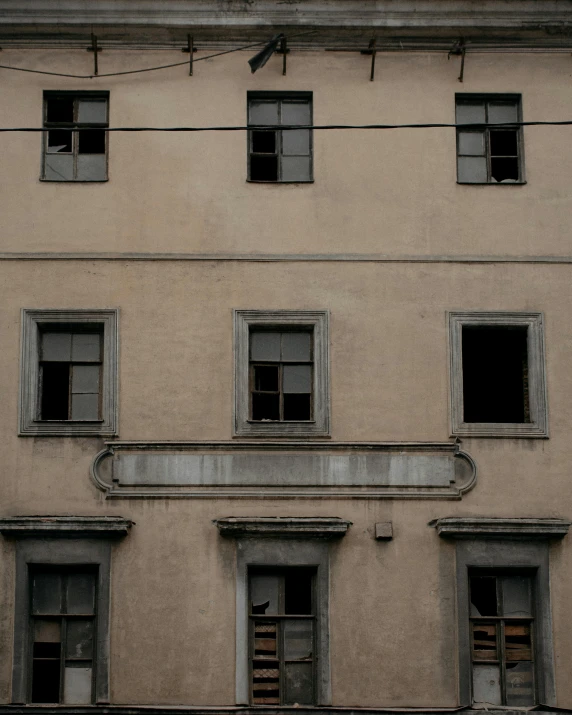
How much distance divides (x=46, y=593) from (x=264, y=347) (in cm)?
483

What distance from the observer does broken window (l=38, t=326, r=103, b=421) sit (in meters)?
20.0

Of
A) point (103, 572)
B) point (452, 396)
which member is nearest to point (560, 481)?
point (452, 396)

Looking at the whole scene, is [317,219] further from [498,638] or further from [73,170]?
[498,638]

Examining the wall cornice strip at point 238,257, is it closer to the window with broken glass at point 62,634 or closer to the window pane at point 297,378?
the window pane at point 297,378

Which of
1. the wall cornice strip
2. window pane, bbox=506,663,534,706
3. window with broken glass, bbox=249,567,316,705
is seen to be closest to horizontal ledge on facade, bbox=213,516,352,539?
window with broken glass, bbox=249,567,316,705

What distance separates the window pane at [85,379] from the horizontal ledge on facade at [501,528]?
18.0 ft

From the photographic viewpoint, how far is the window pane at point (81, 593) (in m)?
19.2

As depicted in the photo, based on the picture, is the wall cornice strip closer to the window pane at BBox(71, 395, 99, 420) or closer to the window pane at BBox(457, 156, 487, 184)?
the window pane at BBox(457, 156, 487, 184)

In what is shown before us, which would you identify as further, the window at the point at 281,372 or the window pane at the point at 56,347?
the window pane at the point at 56,347

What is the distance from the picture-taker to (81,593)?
19281mm

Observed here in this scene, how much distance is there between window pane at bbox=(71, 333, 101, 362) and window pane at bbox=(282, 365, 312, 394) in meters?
2.84

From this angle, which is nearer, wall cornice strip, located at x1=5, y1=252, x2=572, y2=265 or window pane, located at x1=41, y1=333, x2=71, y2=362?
window pane, located at x1=41, y1=333, x2=71, y2=362

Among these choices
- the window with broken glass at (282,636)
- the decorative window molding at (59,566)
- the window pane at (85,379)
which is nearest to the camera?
the decorative window molding at (59,566)

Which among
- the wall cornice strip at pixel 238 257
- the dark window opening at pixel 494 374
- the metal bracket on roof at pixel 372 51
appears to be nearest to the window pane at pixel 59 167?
the wall cornice strip at pixel 238 257
